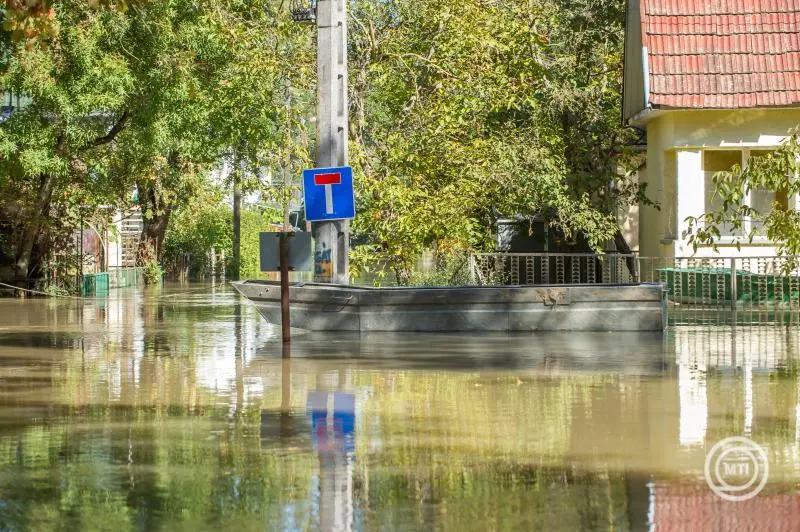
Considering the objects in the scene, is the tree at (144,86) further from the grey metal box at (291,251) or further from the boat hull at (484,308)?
the grey metal box at (291,251)

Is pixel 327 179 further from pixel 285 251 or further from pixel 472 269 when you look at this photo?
pixel 472 269

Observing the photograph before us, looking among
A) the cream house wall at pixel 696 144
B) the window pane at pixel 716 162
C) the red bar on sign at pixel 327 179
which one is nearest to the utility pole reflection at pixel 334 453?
the red bar on sign at pixel 327 179

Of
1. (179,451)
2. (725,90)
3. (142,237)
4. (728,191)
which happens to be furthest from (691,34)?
(142,237)

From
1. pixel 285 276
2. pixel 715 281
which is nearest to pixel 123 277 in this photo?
pixel 715 281

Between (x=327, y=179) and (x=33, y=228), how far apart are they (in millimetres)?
21116

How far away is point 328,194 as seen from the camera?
19.3 metres

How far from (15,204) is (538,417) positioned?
30867 mm

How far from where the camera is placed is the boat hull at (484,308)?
20766mm

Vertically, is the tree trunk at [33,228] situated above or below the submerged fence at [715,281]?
above

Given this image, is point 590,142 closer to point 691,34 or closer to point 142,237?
point 691,34

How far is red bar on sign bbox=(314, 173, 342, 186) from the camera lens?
19.2 m

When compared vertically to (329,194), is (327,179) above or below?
above

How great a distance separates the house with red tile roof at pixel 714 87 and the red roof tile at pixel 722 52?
0.02 meters

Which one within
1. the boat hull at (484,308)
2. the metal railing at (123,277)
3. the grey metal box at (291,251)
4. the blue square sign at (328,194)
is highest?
the blue square sign at (328,194)
